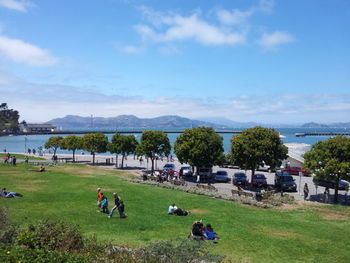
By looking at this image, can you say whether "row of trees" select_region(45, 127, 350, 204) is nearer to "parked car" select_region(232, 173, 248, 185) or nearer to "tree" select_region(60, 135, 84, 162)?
"parked car" select_region(232, 173, 248, 185)

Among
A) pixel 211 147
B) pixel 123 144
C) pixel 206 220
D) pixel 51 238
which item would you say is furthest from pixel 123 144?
pixel 51 238

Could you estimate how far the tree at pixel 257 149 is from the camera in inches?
1238

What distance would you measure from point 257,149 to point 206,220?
1487cm

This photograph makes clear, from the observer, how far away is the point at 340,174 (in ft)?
81.9

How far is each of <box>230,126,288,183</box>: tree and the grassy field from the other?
825cm

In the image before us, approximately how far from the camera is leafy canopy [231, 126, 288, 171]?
A: 103ft

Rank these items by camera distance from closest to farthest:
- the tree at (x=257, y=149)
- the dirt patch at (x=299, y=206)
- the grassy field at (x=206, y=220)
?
the grassy field at (x=206, y=220) < the dirt patch at (x=299, y=206) < the tree at (x=257, y=149)

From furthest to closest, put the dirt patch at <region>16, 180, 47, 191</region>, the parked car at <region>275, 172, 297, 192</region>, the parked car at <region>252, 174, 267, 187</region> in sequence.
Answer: the parked car at <region>252, 174, 267, 187</region> < the parked car at <region>275, 172, 297, 192</region> < the dirt patch at <region>16, 180, 47, 191</region>

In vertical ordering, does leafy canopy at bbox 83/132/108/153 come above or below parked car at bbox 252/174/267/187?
above

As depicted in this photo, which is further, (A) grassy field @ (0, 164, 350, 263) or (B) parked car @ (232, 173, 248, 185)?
(B) parked car @ (232, 173, 248, 185)

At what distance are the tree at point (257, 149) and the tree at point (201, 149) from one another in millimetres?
3678

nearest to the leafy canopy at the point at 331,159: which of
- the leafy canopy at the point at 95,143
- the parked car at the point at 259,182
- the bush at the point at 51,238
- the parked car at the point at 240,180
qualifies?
the parked car at the point at 259,182

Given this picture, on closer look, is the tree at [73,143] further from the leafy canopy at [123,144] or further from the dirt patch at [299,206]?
the dirt patch at [299,206]

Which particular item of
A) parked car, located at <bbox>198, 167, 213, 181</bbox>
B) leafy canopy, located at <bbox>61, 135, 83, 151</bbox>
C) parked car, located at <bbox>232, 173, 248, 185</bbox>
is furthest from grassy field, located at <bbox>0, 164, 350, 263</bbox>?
leafy canopy, located at <bbox>61, 135, 83, 151</bbox>
